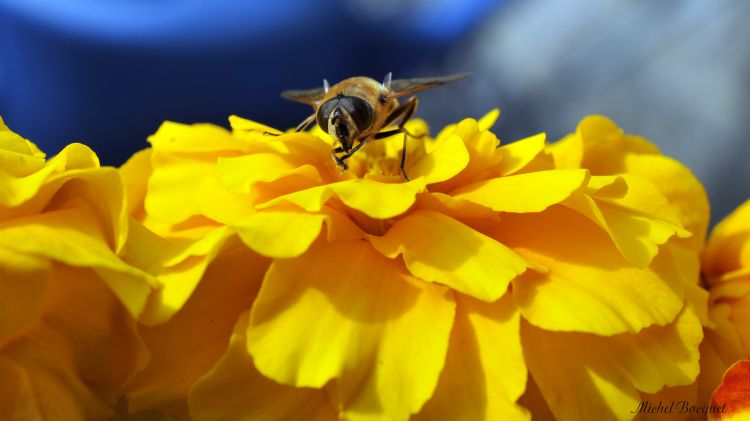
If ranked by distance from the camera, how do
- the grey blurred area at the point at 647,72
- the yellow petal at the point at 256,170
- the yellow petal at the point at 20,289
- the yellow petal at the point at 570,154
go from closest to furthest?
the yellow petal at the point at 20,289
the yellow petal at the point at 256,170
the yellow petal at the point at 570,154
the grey blurred area at the point at 647,72

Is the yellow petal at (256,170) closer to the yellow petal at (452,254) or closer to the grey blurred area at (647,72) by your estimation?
the yellow petal at (452,254)

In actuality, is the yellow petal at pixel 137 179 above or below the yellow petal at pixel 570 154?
above

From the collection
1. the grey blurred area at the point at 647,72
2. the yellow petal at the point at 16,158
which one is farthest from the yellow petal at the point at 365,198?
the grey blurred area at the point at 647,72

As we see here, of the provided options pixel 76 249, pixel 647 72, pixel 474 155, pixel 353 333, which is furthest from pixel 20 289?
pixel 647 72

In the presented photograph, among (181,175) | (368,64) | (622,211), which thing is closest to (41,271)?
(181,175)

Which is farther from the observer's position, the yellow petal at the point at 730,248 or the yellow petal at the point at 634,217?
the yellow petal at the point at 730,248

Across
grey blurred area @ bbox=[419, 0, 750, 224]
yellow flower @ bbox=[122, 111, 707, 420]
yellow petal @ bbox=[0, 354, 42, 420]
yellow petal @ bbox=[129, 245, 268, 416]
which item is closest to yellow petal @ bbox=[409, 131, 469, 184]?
yellow flower @ bbox=[122, 111, 707, 420]

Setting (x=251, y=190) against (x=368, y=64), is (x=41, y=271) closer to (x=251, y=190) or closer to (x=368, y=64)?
(x=251, y=190)
